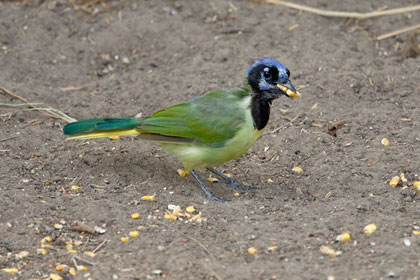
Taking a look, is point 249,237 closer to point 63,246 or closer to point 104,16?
point 63,246

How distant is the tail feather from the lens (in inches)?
229

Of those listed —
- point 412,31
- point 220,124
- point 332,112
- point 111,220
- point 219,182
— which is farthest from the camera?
point 412,31

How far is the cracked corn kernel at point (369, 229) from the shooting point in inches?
188

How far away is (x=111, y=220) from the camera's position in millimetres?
5090

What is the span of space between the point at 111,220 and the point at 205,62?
3232mm

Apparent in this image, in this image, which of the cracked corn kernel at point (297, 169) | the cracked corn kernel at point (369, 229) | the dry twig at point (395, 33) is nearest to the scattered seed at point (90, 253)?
the cracked corn kernel at point (369, 229)

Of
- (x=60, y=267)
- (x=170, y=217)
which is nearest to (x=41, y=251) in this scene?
(x=60, y=267)

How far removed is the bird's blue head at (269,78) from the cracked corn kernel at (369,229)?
1.32 m

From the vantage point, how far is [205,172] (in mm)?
6359

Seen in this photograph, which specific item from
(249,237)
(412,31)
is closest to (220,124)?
(249,237)

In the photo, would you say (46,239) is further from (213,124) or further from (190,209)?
(213,124)

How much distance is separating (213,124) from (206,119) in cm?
10

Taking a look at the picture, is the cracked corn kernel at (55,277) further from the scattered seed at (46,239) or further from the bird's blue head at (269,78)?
the bird's blue head at (269,78)

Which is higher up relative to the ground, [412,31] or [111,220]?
[412,31]
